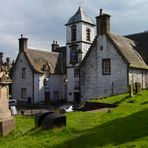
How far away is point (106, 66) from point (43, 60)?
16.4 meters

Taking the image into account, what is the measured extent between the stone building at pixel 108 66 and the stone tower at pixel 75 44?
7.92m

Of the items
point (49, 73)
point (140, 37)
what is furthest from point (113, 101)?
point (49, 73)

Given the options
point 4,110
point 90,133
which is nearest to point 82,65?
point 4,110

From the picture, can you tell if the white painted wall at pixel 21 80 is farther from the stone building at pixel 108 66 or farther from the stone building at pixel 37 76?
the stone building at pixel 108 66

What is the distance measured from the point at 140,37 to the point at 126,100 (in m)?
20.1

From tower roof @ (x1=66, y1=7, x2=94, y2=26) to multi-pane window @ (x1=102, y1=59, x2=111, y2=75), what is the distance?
501 inches

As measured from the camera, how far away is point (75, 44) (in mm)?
52750

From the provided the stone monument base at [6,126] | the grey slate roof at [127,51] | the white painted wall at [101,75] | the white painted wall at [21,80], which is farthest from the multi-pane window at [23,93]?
the stone monument base at [6,126]

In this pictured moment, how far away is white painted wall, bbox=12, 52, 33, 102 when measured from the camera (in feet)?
178

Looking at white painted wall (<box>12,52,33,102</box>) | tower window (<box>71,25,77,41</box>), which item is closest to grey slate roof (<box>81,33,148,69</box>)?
tower window (<box>71,25,77,41</box>)

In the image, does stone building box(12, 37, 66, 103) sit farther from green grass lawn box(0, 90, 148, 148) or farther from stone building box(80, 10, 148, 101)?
green grass lawn box(0, 90, 148, 148)

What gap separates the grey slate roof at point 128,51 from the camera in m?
39.7

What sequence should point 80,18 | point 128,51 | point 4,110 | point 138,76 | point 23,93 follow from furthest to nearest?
point 23,93, point 80,18, point 128,51, point 138,76, point 4,110

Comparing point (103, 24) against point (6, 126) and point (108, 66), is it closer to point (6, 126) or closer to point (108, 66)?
point (108, 66)
